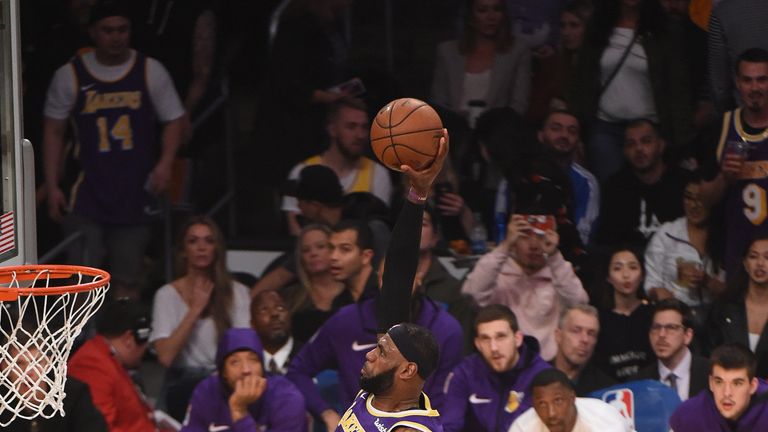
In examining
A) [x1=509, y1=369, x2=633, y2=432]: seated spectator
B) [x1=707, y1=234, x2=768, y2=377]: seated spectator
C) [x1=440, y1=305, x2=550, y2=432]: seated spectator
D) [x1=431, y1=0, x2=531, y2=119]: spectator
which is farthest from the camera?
[x1=431, y1=0, x2=531, y2=119]: spectator

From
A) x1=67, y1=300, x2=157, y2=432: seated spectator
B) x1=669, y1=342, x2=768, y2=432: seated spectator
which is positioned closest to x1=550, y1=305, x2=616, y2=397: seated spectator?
x1=669, y1=342, x2=768, y2=432: seated spectator

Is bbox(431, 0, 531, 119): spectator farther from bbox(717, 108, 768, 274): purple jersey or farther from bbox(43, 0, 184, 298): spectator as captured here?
bbox(43, 0, 184, 298): spectator

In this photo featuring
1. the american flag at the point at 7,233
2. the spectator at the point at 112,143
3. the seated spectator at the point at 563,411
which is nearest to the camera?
the american flag at the point at 7,233

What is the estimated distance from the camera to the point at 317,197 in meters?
9.04

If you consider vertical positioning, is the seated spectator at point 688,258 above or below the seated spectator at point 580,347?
above

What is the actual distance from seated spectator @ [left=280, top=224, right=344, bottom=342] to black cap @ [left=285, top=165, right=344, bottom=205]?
34 cm

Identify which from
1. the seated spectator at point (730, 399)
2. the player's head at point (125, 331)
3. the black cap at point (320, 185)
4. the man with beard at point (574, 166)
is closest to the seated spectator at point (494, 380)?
the seated spectator at point (730, 399)

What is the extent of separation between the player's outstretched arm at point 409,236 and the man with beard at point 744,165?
3499mm

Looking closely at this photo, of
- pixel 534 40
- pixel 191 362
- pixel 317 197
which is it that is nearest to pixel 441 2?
pixel 534 40

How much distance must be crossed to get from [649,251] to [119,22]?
3.46 meters

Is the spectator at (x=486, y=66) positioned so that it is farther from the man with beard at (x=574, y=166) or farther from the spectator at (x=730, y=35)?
the spectator at (x=730, y=35)

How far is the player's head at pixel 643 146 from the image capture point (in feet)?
29.4

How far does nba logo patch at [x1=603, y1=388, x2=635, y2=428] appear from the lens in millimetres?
7953

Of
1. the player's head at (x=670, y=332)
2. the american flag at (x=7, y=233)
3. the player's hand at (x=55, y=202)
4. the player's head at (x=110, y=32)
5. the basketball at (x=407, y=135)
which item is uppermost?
the player's head at (x=110, y=32)
